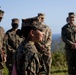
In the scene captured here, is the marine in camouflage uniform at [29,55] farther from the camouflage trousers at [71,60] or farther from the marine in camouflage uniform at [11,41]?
the camouflage trousers at [71,60]

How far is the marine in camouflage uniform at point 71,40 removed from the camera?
34.7 ft

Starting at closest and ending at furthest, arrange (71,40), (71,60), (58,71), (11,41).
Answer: (11,41) → (71,40) → (71,60) → (58,71)

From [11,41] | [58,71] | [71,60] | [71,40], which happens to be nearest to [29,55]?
[11,41]

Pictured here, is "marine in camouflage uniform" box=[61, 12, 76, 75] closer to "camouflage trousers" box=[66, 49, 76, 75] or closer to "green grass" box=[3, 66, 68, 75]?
"camouflage trousers" box=[66, 49, 76, 75]

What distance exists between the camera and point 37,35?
4.18m

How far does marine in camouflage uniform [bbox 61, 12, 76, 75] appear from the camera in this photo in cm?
1057

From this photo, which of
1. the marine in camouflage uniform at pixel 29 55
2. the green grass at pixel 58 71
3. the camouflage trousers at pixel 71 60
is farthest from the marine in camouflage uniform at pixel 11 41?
the marine in camouflage uniform at pixel 29 55

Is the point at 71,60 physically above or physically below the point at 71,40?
below

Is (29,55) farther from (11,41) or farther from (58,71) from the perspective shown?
(58,71)

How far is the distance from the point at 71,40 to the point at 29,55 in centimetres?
667

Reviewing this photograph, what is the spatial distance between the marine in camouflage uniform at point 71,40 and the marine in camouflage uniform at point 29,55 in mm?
6295

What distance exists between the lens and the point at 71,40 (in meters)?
10.7

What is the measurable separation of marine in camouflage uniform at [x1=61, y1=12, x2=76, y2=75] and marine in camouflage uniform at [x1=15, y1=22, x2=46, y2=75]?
6.30 m

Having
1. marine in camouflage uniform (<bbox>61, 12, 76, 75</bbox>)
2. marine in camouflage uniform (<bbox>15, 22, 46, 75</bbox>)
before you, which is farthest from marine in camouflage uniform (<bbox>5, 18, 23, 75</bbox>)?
marine in camouflage uniform (<bbox>15, 22, 46, 75</bbox>)
